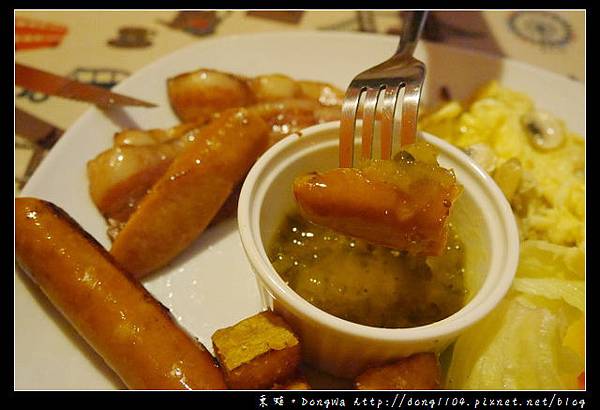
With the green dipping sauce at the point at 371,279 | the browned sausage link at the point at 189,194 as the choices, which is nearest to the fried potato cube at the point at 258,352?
the green dipping sauce at the point at 371,279

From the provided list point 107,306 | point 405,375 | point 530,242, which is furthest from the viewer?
point 530,242

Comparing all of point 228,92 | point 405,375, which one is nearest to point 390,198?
point 405,375

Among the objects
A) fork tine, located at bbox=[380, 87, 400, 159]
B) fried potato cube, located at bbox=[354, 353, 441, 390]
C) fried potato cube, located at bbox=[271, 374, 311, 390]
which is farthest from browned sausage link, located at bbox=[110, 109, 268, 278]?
fried potato cube, located at bbox=[354, 353, 441, 390]

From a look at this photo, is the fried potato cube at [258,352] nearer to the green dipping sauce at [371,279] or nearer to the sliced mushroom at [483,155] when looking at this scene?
the green dipping sauce at [371,279]

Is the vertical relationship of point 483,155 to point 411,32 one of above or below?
below

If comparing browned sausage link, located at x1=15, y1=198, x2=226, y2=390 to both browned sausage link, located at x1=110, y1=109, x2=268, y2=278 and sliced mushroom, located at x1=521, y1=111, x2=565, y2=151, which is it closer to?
browned sausage link, located at x1=110, y1=109, x2=268, y2=278

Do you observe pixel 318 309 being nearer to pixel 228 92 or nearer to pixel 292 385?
pixel 292 385
